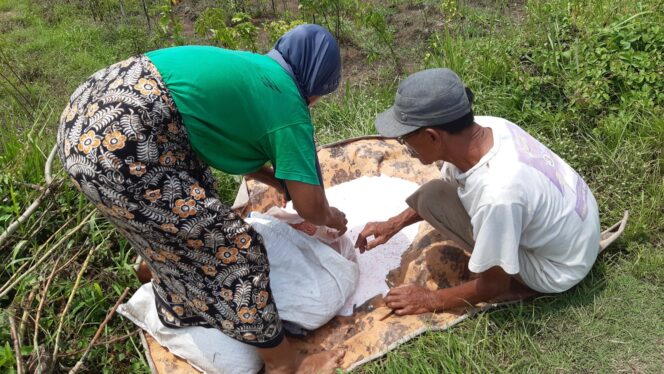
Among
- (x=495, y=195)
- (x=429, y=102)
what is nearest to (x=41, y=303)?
(x=429, y=102)

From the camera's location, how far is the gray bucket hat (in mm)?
1982

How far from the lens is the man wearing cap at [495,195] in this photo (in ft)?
Result: 6.55

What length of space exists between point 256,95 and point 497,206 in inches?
37.0

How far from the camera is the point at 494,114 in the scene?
12.1 ft

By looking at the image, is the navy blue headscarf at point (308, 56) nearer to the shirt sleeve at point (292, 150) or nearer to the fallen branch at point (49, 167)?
the shirt sleeve at point (292, 150)

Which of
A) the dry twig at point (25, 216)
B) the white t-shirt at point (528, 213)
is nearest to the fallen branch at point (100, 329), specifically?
the dry twig at point (25, 216)

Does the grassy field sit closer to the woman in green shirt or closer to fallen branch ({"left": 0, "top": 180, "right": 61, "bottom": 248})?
fallen branch ({"left": 0, "top": 180, "right": 61, "bottom": 248})

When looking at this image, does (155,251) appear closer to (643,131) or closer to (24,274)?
(24,274)

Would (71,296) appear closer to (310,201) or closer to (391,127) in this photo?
(310,201)

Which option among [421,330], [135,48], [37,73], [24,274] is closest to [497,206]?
[421,330]

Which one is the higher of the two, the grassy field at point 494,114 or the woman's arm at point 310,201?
the woman's arm at point 310,201

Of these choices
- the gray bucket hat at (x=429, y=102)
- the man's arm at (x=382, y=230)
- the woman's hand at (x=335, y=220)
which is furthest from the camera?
the man's arm at (x=382, y=230)

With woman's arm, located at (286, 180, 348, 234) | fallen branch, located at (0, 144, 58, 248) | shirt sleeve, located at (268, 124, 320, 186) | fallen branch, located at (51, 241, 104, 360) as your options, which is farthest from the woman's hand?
fallen branch, located at (0, 144, 58, 248)

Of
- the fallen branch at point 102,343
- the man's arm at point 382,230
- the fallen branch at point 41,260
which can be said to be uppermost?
the fallen branch at point 41,260
